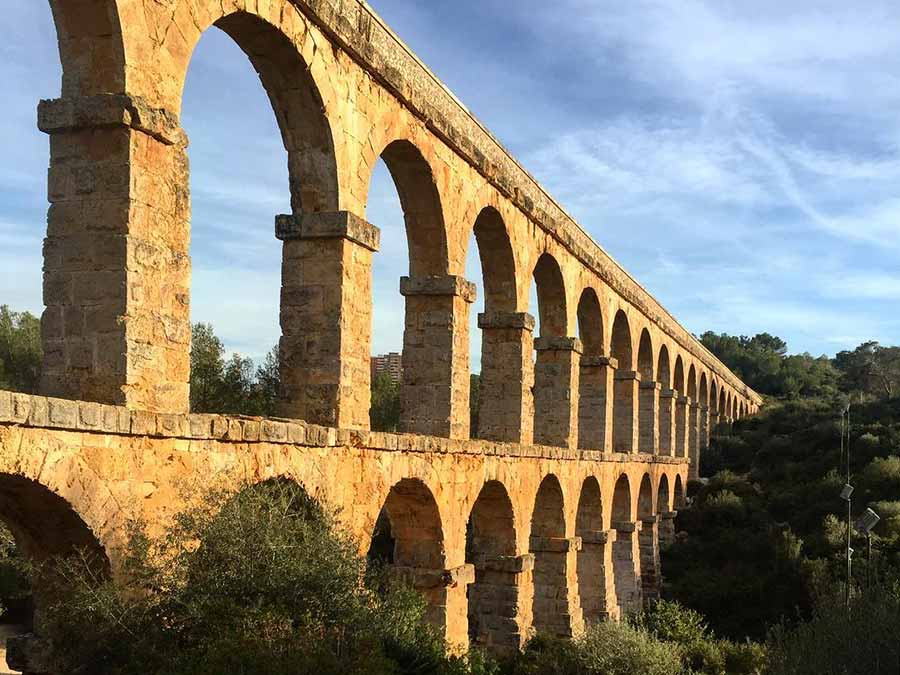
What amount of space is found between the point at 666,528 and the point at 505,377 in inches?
543

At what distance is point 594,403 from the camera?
63.2ft

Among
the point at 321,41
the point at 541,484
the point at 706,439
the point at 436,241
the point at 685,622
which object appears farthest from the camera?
the point at 706,439

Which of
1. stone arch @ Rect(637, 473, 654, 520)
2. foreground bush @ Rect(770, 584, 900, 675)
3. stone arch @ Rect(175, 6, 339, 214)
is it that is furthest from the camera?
stone arch @ Rect(637, 473, 654, 520)

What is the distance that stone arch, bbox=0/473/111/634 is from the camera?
548 cm

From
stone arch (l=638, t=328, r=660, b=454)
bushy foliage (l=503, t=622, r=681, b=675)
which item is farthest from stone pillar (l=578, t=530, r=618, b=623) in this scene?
stone arch (l=638, t=328, r=660, b=454)

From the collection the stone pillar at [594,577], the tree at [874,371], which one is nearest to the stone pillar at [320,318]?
the stone pillar at [594,577]

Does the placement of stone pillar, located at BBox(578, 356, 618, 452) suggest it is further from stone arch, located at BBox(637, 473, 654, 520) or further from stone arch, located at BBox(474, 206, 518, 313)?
stone arch, located at BBox(474, 206, 518, 313)

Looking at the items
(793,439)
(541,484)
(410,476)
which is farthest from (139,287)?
(793,439)

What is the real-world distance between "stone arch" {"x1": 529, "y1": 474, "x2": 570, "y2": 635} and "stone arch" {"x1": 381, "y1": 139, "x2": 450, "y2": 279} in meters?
5.14

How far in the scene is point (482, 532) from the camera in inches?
525

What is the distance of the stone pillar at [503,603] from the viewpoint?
43.3 feet

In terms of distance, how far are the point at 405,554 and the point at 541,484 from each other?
4.72m

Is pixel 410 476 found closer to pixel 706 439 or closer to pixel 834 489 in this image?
pixel 834 489

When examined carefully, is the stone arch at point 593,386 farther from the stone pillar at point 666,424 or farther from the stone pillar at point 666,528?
the stone pillar at point 666,424
